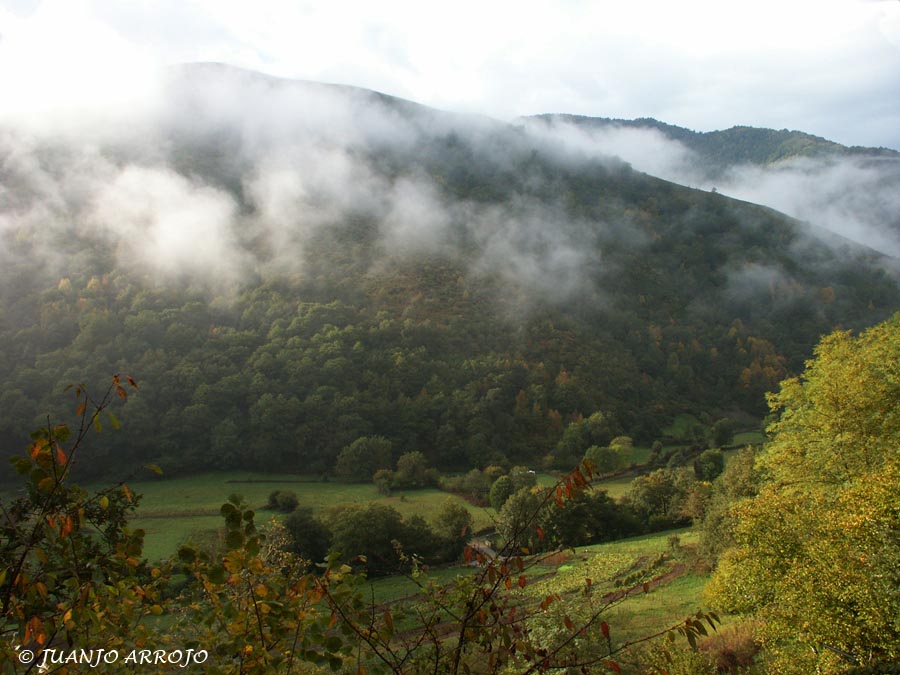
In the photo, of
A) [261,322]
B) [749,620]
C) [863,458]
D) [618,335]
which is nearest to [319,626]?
[749,620]

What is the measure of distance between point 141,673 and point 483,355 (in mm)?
82742

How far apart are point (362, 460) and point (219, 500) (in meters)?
15.8

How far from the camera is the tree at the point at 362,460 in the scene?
57.8 m

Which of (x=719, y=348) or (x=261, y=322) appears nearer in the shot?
(x=261, y=322)

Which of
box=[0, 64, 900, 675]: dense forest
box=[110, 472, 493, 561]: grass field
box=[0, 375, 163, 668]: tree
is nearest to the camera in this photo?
box=[0, 375, 163, 668]: tree

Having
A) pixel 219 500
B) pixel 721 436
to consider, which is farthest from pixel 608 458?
pixel 219 500

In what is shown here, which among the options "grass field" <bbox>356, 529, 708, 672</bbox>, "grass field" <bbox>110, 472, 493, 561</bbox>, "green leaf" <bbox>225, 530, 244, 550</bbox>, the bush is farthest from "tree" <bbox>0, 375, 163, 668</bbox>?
the bush

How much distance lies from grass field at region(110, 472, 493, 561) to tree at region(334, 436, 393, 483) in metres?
2.48

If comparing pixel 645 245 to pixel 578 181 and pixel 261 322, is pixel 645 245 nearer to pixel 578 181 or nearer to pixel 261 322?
pixel 578 181

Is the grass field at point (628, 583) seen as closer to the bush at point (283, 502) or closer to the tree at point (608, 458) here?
the bush at point (283, 502)

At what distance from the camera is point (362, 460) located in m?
58.6

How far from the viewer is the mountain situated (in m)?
66.4

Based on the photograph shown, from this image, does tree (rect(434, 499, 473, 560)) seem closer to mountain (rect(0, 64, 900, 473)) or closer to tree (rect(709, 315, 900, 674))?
tree (rect(709, 315, 900, 674))

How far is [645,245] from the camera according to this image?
465 ft
